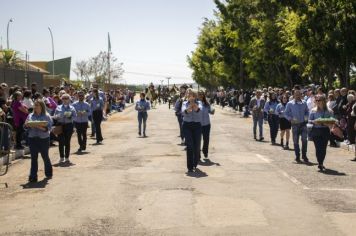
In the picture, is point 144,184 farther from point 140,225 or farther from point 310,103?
point 310,103

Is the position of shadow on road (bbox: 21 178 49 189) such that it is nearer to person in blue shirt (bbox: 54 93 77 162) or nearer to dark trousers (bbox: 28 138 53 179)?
dark trousers (bbox: 28 138 53 179)

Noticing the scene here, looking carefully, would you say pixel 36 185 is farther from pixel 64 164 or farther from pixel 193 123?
pixel 193 123

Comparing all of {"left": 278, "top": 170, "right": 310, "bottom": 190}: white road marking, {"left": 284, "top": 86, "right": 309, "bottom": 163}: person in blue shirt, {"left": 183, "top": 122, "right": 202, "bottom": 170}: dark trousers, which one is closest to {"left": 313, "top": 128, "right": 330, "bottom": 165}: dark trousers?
{"left": 278, "top": 170, "right": 310, "bottom": 190}: white road marking

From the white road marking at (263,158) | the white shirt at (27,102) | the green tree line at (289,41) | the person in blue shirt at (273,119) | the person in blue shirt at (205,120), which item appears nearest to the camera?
the person in blue shirt at (205,120)

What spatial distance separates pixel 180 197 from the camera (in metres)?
9.34

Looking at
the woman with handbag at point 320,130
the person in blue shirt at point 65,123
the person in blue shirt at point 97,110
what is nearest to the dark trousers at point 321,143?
the woman with handbag at point 320,130

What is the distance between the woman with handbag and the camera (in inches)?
504

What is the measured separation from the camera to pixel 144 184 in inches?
420

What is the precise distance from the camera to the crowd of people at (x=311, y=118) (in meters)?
12.9

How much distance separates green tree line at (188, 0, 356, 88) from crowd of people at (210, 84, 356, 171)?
3.25 m

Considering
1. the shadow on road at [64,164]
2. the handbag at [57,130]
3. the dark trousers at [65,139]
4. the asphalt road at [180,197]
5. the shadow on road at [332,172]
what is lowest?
the shadow on road at [64,164]

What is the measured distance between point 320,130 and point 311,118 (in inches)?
15.9

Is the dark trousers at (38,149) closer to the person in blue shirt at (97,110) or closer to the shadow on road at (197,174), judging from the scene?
the shadow on road at (197,174)

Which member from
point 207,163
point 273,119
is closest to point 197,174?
point 207,163
